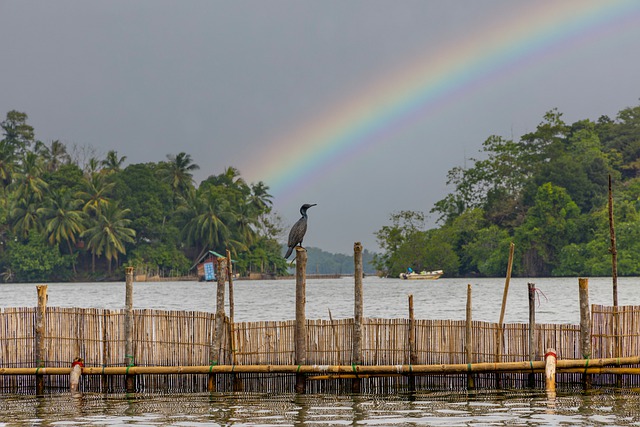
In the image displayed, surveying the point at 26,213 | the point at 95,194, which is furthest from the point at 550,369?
the point at 26,213

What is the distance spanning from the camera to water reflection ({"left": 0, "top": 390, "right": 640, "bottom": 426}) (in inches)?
609

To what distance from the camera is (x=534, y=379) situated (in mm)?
18375

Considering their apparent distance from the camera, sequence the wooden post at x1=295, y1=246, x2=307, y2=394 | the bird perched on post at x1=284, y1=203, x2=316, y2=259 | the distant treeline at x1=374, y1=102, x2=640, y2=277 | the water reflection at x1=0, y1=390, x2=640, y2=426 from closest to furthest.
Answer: the water reflection at x1=0, y1=390, x2=640, y2=426 → the wooden post at x1=295, y1=246, x2=307, y2=394 → the bird perched on post at x1=284, y1=203, x2=316, y2=259 → the distant treeline at x1=374, y1=102, x2=640, y2=277

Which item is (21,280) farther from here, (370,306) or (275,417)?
(275,417)

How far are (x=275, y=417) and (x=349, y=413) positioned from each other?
124 cm

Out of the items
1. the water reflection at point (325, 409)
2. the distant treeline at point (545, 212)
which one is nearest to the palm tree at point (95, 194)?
the distant treeline at point (545, 212)

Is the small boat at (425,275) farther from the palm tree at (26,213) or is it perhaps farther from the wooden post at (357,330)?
the wooden post at (357,330)

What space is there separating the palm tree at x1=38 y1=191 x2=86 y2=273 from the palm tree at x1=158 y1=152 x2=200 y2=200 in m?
14.6

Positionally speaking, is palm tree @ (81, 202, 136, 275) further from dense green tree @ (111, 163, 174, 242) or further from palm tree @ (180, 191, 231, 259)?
palm tree @ (180, 191, 231, 259)

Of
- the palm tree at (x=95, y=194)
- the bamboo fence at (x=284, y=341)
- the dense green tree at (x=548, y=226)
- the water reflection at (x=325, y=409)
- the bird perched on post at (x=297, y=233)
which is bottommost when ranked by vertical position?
the water reflection at (x=325, y=409)

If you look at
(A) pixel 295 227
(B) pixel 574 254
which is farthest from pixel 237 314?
(B) pixel 574 254

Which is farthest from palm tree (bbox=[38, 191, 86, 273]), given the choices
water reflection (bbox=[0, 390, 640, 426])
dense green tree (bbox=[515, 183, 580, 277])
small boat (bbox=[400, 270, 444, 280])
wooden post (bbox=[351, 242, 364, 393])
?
wooden post (bbox=[351, 242, 364, 393])

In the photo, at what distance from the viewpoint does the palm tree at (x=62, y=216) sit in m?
105

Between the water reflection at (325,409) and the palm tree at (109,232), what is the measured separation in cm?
8878
